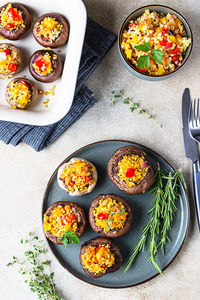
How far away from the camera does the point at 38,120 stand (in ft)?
7.64

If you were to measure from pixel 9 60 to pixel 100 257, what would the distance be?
1588mm

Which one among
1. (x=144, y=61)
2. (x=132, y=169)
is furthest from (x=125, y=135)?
(x=144, y=61)

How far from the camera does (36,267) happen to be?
104 inches

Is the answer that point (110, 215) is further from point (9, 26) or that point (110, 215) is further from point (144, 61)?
point (9, 26)

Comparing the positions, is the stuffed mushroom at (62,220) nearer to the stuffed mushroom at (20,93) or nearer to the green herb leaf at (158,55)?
the stuffed mushroom at (20,93)

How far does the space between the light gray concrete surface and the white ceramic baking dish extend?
0.94 feet

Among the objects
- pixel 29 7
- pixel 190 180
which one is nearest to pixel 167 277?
pixel 190 180

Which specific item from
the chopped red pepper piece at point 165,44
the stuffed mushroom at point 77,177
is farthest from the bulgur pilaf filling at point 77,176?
the chopped red pepper piece at point 165,44

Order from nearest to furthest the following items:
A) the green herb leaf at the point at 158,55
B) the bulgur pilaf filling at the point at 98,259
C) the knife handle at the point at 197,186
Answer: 1. the green herb leaf at the point at 158,55
2. the bulgur pilaf filling at the point at 98,259
3. the knife handle at the point at 197,186

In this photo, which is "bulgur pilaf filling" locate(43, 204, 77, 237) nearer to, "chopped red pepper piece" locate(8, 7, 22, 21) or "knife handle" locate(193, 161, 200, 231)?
"knife handle" locate(193, 161, 200, 231)

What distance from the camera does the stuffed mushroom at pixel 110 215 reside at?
7.77ft

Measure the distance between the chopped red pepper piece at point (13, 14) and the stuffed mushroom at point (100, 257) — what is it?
68.7 inches

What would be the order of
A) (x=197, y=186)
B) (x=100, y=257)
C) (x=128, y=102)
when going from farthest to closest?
1. (x=128, y=102)
2. (x=197, y=186)
3. (x=100, y=257)

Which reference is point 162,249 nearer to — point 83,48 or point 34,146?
point 34,146
